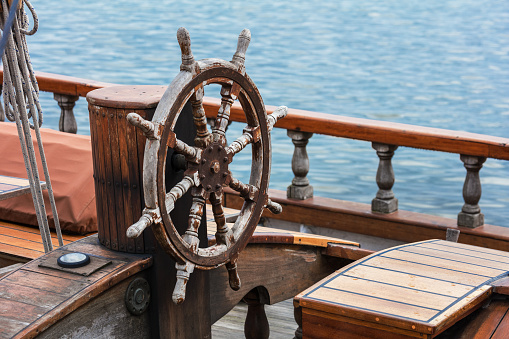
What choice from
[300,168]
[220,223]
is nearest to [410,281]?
[220,223]

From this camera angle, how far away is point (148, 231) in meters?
2.21

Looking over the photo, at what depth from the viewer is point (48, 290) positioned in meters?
2.04

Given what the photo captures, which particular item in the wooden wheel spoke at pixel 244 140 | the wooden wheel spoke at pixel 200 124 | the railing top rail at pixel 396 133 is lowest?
the railing top rail at pixel 396 133

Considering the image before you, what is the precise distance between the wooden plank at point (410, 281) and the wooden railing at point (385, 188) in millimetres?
1184

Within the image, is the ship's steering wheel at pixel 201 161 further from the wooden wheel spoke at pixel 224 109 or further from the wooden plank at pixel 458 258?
the wooden plank at pixel 458 258

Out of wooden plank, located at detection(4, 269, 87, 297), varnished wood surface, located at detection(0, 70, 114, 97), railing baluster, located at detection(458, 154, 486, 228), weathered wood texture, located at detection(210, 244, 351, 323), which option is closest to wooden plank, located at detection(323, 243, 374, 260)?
weathered wood texture, located at detection(210, 244, 351, 323)

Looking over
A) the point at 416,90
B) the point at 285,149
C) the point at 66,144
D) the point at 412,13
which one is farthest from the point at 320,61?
the point at 66,144

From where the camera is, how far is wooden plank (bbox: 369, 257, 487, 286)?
240cm

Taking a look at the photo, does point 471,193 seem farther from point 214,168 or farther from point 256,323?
point 214,168

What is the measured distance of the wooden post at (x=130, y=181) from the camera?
215 cm

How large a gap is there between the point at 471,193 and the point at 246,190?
5.74ft

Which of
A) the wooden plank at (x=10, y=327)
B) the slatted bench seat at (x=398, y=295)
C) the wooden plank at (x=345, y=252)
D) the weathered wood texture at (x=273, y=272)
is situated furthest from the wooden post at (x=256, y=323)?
the wooden plank at (x=10, y=327)

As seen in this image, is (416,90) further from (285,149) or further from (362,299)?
(362,299)

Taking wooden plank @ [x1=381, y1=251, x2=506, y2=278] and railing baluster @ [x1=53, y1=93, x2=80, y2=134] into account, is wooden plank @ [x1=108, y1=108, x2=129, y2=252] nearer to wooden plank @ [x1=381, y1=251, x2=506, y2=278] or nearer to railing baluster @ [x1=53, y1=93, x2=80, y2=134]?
wooden plank @ [x1=381, y1=251, x2=506, y2=278]
